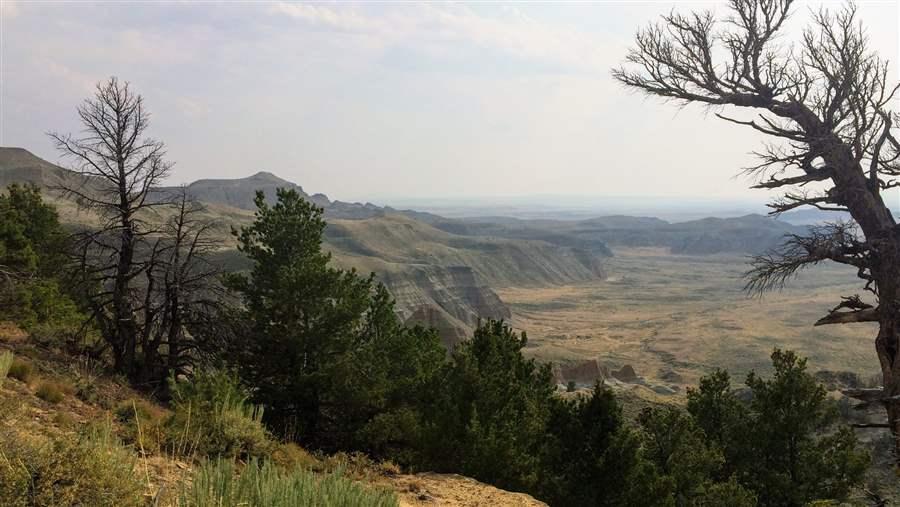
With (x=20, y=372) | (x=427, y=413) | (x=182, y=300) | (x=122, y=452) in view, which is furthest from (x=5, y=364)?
(x=182, y=300)

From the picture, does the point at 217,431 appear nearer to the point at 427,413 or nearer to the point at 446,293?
the point at 427,413

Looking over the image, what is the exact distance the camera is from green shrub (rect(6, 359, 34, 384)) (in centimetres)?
1061

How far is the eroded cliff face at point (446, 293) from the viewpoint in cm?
8881

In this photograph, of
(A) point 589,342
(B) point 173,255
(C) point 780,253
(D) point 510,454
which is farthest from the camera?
(A) point 589,342

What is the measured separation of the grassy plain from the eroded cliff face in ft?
22.1

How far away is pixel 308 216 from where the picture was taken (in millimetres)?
17375

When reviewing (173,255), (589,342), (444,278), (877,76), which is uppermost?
(877,76)

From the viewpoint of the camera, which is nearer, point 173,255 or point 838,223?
point 838,223

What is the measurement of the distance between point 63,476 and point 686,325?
100951 mm

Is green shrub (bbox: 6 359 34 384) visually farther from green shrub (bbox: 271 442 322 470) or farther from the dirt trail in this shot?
the dirt trail

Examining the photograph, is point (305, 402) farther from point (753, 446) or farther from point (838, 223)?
point (838, 223)

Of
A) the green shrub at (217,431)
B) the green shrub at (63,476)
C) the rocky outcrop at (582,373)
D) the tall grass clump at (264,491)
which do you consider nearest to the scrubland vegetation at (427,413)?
the green shrub at (217,431)

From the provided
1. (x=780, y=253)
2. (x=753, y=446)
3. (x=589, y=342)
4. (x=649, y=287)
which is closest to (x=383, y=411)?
(x=753, y=446)

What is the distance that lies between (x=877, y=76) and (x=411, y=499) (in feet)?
31.3
